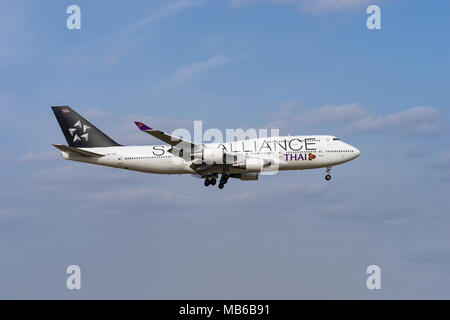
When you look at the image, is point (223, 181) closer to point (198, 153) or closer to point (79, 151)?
point (198, 153)

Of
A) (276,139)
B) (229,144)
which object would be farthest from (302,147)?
(229,144)

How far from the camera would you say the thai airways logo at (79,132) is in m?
70.8

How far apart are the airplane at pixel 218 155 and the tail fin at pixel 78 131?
0.34ft

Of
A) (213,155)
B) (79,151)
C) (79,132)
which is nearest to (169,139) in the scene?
(213,155)

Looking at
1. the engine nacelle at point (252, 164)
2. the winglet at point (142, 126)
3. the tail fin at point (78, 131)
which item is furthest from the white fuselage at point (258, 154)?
the winglet at point (142, 126)

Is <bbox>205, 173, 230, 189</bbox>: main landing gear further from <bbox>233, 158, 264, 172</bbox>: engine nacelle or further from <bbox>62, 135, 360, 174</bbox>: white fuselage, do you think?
<bbox>233, 158, 264, 172</bbox>: engine nacelle

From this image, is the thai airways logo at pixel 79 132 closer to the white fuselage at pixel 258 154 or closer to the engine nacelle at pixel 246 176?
the white fuselage at pixel 258 154

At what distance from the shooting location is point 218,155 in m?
63.5

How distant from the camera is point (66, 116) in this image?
7188 cm

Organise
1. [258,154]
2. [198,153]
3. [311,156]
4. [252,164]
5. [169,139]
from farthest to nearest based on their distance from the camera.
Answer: [258,154] < [311,156] < [252,164] < [198,153] < [169,139]

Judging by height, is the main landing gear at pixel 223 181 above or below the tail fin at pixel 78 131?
below

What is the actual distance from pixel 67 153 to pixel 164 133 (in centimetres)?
1264

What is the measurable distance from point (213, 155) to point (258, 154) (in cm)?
484

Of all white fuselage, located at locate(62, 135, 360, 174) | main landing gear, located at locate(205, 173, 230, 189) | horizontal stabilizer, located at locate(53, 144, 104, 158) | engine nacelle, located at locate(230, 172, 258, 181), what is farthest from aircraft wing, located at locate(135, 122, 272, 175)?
horizontal stabilizer, located at locate(53, 144, 104, 158)
